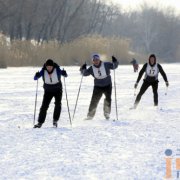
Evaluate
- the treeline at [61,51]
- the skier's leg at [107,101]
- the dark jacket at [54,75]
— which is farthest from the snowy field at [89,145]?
the treeline at [61,51]

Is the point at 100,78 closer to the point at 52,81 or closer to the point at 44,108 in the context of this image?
the point at 52,81

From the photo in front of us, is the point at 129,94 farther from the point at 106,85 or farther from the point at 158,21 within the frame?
the point at 158,21

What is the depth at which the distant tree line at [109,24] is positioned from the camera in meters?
58.2

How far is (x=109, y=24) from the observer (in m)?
91.8

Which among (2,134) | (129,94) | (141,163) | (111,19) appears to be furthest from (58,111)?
(111,19)

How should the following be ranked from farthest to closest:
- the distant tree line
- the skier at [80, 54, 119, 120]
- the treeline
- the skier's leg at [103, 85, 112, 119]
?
the distant tree line
the treeline
the skier's leg at [103, 85, 112, 119]
the skier at [80, 54, 119, 120]

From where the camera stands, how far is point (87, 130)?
8.96 m

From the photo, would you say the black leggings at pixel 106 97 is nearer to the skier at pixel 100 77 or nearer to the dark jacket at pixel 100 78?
the skier at pixel 100 77

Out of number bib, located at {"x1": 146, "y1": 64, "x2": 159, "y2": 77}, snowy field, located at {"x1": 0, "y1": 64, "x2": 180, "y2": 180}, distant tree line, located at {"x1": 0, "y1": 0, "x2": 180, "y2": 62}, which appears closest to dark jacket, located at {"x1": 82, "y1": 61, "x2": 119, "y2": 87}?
snowy field, located at {"x1": 0, "y1": 64, "x2": 180, "y2": 180}

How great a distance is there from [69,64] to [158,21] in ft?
177

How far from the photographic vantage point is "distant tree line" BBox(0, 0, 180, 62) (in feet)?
191

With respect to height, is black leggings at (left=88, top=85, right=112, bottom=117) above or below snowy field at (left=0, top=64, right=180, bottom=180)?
above

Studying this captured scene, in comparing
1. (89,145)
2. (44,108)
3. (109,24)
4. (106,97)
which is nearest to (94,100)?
(106,97)

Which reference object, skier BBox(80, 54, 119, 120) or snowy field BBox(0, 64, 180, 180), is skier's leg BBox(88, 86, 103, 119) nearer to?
skier BBox(80, 54, 119, 120)
